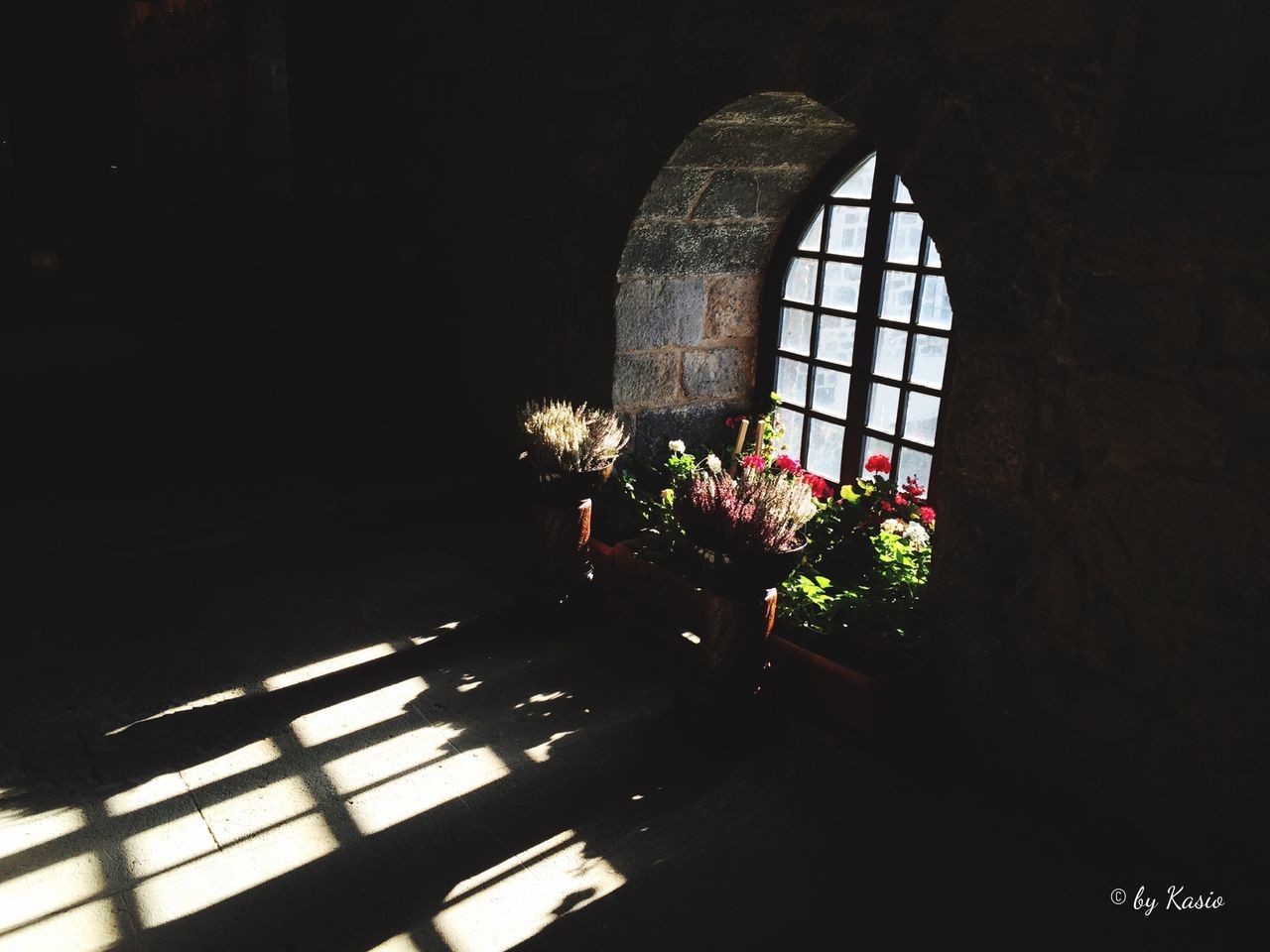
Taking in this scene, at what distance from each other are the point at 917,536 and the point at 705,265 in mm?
1473

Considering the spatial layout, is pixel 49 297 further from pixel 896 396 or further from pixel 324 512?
pixel 896 396

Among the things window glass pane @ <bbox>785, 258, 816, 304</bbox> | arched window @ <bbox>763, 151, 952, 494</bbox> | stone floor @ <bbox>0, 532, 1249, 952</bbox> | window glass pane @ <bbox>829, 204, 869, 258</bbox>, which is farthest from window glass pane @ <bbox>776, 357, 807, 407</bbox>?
stone floor @ <bbox>0, 532, 1249, 952</bbox>

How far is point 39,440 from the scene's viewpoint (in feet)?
16.4

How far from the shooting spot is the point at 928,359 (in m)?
3.55

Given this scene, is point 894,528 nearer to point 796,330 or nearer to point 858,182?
point 796,330

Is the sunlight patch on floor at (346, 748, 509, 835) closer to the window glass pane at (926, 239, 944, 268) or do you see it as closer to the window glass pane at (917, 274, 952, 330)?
the window glass pane at (917, 274, 952, 330)

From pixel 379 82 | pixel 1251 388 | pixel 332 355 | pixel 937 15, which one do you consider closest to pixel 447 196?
pixel 379 82

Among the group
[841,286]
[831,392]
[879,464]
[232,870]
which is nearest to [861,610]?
[879,464]

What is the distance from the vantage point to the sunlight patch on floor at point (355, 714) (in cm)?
293

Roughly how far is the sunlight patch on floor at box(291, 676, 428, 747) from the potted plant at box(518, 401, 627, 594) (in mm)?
656

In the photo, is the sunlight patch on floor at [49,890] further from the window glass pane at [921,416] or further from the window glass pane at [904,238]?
the window glass pane at [904,238]

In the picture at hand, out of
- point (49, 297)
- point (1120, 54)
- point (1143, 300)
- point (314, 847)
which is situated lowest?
point (314, 847)

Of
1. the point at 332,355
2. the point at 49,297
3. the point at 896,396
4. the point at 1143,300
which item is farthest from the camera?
the point at 49,297

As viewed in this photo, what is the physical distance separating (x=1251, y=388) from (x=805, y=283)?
81.5 inches
